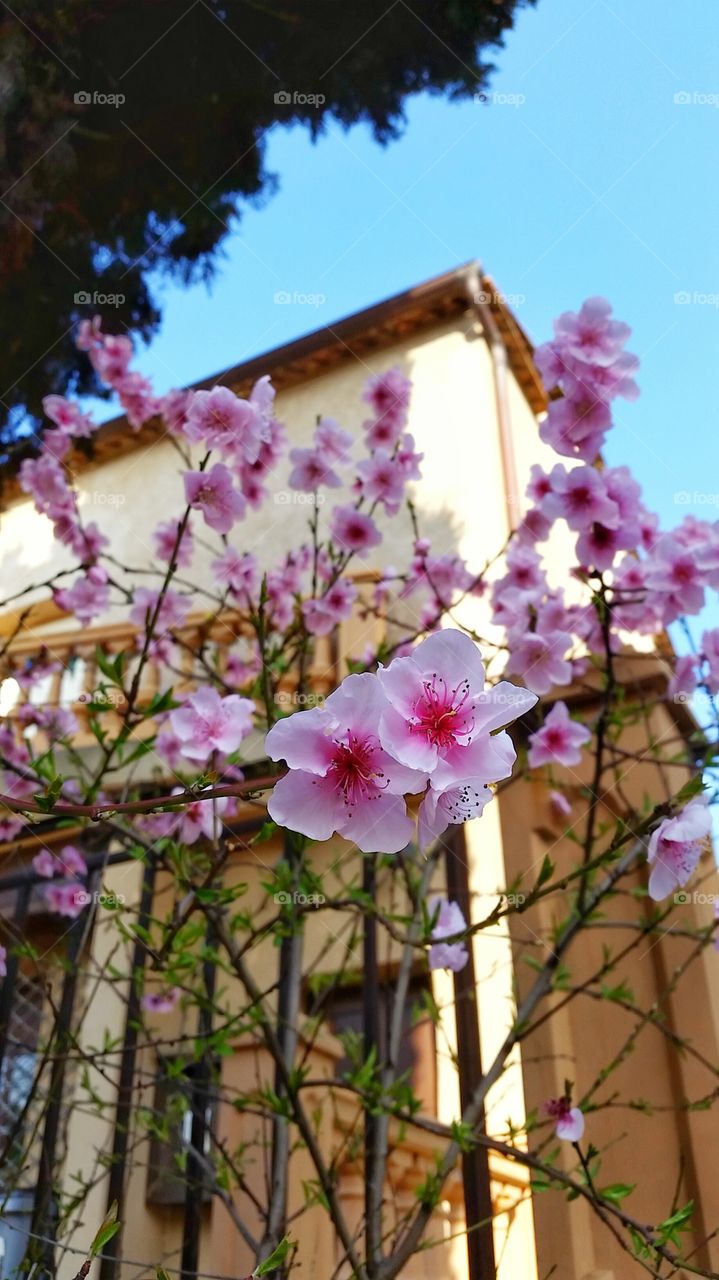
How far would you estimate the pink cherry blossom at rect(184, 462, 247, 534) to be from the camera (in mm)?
1650

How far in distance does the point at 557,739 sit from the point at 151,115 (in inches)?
69.0

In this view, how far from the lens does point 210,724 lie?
1.54 meters

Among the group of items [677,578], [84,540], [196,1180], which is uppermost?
[84,540]

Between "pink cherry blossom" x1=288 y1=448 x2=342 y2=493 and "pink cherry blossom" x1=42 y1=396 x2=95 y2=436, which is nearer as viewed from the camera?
"pink cherry blossom" x1=288 y1=448 x2=342 y2=493
